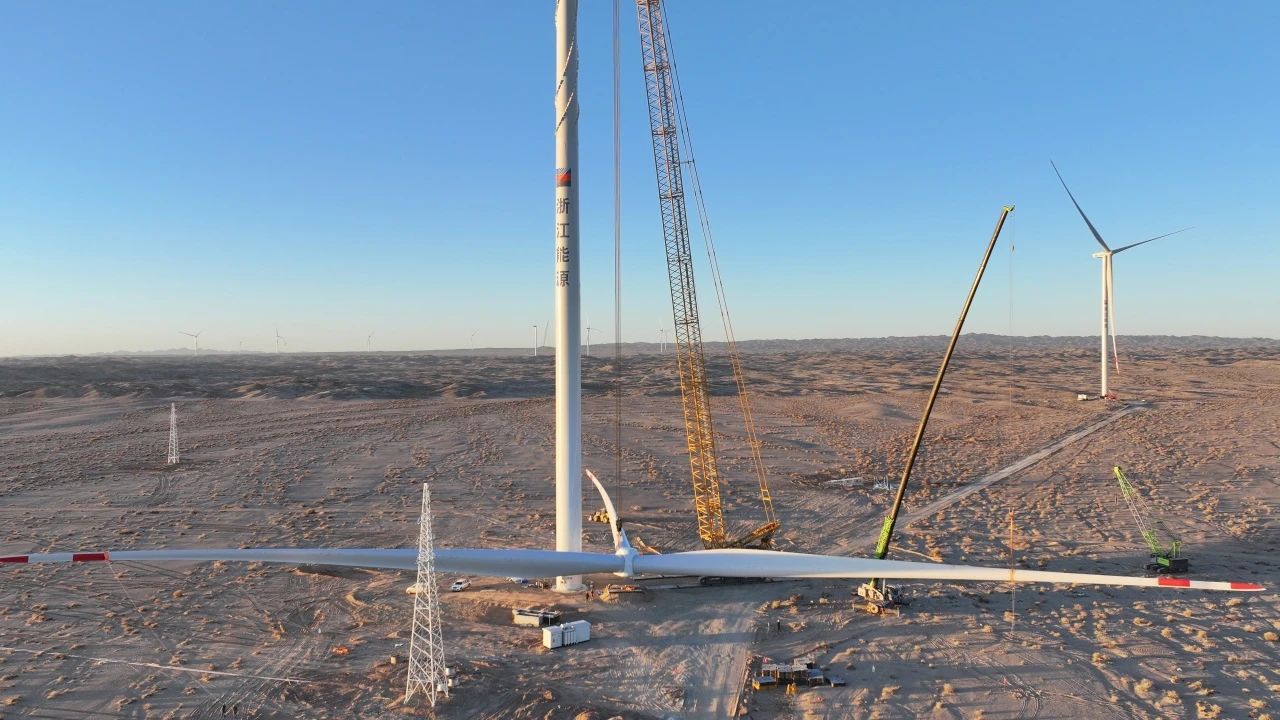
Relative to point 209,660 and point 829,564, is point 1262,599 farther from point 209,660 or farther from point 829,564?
point 209,660

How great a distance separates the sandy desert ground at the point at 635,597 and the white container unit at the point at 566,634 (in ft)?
1.11

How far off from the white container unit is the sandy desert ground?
0.34 m

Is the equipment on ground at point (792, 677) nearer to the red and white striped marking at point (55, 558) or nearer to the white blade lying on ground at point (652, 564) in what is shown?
the white blade lying on ground at point (652, 564)

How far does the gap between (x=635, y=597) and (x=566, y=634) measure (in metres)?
4.91

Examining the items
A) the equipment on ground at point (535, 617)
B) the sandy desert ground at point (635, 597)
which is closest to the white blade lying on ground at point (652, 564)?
the sandy desert ground at point (635, 597)

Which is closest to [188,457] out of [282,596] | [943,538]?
[282,596]

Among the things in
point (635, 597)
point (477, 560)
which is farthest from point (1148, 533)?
point (477, 560)

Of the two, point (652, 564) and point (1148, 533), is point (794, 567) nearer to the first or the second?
point (652, 564)

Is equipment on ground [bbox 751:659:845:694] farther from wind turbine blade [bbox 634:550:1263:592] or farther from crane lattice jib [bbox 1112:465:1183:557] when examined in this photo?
crane lattice jib [bbox 1112:465:1183:557]

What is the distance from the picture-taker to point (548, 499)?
4478cm

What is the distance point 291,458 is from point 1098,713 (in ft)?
176

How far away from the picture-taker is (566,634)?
2277 centimetres

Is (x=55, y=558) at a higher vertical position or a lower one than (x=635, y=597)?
higher

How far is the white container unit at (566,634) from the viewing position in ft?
74.1
